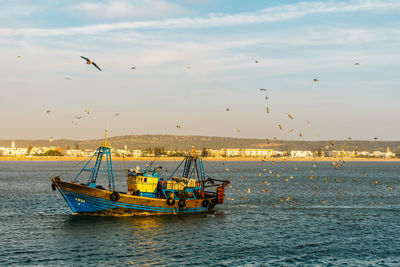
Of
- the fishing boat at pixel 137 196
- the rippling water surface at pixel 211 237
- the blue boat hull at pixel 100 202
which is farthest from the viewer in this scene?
the fishing boat at pixel 137 196

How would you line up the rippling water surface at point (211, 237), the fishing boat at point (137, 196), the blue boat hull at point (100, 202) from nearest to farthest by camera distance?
1. the rippling water surface at point (211, 237)
2. the blue boat hull at point (100, 202)
3. the fishing boat at point (137, 196)

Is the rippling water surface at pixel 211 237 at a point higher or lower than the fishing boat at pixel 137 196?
lower

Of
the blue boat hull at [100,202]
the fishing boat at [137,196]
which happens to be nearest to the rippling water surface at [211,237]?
the blue boat hull at [100,202]

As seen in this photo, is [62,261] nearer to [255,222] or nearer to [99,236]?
[99,236]

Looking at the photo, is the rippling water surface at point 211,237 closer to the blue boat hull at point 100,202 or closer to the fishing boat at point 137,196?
the blue boat hull at point 100,202

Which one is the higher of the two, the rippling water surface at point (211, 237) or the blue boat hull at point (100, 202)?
the blue boat hull at point (100, 202)

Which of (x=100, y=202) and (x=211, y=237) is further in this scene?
(x=100, y=202)

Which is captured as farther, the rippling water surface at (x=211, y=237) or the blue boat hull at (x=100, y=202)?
the blue boat hull at (x=100, y=202)

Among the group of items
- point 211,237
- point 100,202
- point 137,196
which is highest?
point 137,196

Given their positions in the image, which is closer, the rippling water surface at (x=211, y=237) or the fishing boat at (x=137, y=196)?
the rippling water surface at (x=211, y=237)

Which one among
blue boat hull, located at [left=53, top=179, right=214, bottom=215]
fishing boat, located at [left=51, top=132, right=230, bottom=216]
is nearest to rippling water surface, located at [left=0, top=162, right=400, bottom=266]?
blue boat hull, located at [left=53, top=179, right=214, bottom=215]

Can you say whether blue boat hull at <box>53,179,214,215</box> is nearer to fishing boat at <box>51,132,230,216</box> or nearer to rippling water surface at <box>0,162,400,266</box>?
fishing boat at <box>51,132,230,216</box>

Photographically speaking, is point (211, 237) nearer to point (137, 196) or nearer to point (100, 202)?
point (137, 196)

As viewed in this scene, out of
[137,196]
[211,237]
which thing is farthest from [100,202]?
[211,237]
